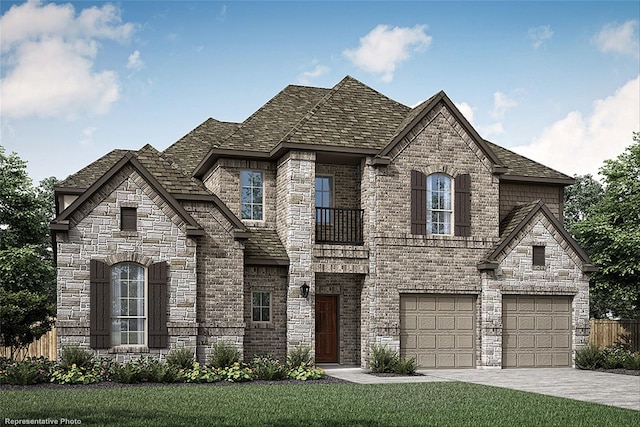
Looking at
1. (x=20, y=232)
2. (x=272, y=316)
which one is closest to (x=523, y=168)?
(x=272, y=316)

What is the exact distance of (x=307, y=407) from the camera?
14.6 metres

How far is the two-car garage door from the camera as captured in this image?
24344mm

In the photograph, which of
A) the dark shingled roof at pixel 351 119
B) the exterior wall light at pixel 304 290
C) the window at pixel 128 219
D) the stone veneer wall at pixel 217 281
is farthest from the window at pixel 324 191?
the window at pixel 128 219

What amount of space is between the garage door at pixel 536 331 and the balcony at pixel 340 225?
5.01m

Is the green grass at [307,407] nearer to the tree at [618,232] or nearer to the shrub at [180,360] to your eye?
the shrub at [180,360]

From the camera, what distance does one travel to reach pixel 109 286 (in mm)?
20906

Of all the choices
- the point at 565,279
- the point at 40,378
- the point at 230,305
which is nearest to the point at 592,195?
the point at 565,279

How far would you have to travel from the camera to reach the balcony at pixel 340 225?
24.4 meters

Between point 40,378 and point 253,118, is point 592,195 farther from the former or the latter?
point 40,378

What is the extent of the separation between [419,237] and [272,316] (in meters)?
4.95

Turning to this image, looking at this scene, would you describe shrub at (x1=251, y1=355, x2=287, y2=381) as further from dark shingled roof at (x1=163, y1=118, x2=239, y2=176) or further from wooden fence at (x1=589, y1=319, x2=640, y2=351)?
wooden fence at (x1=589, y1=319, x2=640, y2=351)

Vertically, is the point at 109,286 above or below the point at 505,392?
above

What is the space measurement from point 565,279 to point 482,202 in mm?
3591

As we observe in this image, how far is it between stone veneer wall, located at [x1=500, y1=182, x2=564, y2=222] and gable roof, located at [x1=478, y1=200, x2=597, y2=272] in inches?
20.8
